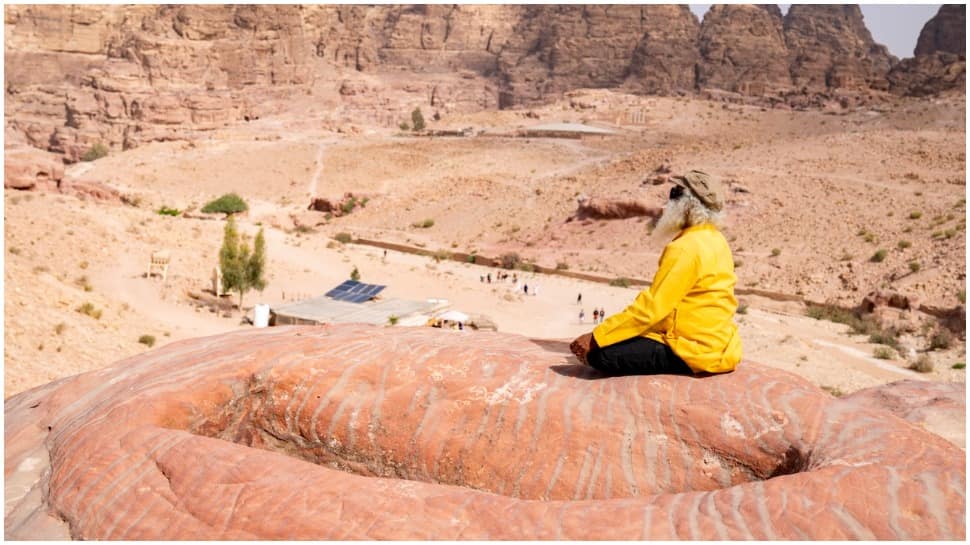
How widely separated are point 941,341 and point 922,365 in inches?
101

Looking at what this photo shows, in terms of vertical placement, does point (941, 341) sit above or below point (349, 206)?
above

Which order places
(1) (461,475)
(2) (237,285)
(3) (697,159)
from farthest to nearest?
(3) (697,159)
(2) (237,285)
(1) (461,475)

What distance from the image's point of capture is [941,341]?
18250 millimetres

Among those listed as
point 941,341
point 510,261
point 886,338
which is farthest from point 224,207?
point 941,341

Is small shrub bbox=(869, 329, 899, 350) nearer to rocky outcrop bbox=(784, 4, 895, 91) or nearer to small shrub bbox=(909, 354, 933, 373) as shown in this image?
small shrub bbox=(909, 354, 933, 373)

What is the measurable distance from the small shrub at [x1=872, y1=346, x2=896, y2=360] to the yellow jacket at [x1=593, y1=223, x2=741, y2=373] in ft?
50.3

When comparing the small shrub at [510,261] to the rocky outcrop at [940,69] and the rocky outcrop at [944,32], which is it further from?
the rocky outcrop at [944,32]

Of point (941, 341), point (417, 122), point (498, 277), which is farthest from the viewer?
point (417, 122)

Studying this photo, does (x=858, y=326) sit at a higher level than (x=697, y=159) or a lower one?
lower

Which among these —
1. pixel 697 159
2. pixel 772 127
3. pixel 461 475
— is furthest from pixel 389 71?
pixel 461 475

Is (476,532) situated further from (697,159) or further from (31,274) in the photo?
(697,159)

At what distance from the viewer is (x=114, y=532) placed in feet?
11.1

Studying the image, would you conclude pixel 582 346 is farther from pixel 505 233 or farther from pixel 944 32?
pixel 944 32

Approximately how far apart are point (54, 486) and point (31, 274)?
1379 cm
